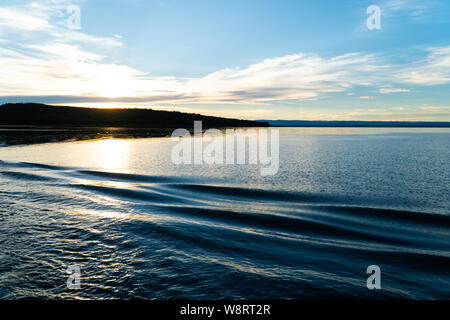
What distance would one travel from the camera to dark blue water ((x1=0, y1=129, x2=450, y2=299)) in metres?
8.26

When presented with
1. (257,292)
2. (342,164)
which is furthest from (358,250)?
(342,164)

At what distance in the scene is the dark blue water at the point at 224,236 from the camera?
826cm

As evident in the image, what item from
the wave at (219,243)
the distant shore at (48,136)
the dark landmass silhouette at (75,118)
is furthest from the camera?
the dark landmass silhouette at (75,118)

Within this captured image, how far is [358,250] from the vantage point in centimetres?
1082

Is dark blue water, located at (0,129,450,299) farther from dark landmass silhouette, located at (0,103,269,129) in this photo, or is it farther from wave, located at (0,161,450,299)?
dark landmass silhouette, located at (0,103,269,129)

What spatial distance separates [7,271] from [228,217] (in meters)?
8.45

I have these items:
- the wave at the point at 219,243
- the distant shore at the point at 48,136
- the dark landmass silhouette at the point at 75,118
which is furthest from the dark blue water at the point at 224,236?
the dark landmass silhouette at the point at 75,118

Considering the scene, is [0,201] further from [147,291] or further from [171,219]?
[147,291]

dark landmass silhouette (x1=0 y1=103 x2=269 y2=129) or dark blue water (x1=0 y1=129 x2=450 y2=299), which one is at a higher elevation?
dark landmass silhouette (x1=0 y1=103 x2=269 y2=129)

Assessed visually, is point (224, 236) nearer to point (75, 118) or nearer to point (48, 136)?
point (48, 136)

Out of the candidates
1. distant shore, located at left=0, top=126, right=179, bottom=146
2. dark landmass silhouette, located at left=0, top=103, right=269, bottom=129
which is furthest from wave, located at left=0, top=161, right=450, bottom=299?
dark landmass silhouette, located at left=0, top=103, right=269, bottom=129

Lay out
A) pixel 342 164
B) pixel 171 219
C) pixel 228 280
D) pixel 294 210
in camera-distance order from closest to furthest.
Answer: pixel 228 280, pixel 171 219, pixel 294 210, pixel 342 164

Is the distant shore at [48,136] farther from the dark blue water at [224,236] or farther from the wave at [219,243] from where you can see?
the wave at [219,243]

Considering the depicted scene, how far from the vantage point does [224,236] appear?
1195cm
